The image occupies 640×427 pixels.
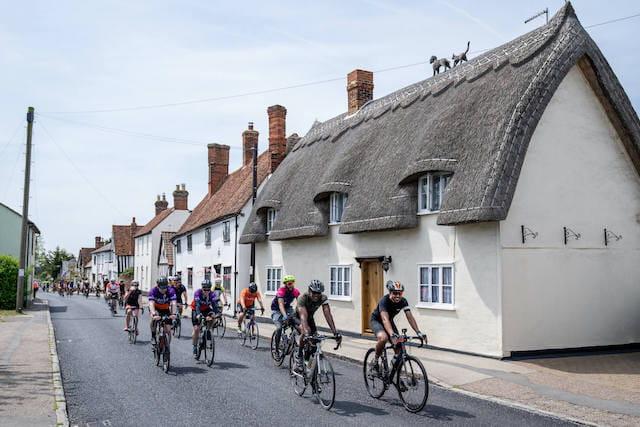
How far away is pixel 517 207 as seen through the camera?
45.8 ft

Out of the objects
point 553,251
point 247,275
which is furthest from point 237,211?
point 553,251

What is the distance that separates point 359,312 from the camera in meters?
18.4

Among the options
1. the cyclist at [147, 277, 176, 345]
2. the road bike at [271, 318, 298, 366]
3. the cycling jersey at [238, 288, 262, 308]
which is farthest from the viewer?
the cycling jersey at [238, 288, 262, 308]

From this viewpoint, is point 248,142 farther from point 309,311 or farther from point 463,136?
point 309,311

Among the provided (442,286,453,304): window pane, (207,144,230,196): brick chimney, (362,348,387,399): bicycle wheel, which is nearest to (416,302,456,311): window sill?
(442,286,453,304): window pane

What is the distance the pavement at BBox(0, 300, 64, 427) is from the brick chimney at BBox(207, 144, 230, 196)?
71.3 ft

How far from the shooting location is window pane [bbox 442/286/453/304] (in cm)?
1481

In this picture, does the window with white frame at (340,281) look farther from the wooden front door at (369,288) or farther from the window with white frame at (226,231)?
the window with white frame at (226,231)

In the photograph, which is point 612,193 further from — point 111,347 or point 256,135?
point 256,135

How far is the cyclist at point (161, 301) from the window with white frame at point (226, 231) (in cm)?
A: 1639

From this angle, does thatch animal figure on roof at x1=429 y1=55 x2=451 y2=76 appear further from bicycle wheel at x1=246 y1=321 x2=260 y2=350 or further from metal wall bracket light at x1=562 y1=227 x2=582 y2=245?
bicycle wheel at x1=246 y1=321 x2=260 y2=350

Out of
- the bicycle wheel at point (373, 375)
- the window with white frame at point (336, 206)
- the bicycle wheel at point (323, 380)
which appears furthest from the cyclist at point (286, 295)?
the window with white frame at point (336, 206)

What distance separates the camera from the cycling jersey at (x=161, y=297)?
1255 cm

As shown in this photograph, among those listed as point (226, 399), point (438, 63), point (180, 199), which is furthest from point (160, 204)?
point (226, 399)
